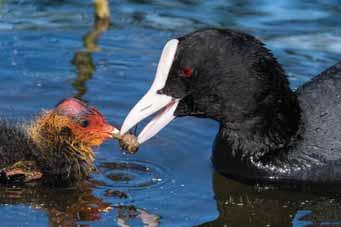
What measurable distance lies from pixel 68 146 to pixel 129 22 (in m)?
3.05

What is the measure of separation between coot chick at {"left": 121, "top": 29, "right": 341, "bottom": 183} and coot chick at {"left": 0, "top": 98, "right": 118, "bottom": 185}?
38 cm

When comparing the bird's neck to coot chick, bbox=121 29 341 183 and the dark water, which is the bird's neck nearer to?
coot chick, bbox=121 29 341 183

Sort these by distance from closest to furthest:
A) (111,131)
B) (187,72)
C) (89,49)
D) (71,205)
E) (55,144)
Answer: (71,205)
(187,72)
(55,144)
(111,131)
(89,49)

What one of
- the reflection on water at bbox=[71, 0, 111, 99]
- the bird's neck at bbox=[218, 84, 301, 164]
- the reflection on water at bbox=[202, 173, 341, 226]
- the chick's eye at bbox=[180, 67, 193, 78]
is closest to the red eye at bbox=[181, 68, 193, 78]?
the chick's eye at bbox=[180, 67, 193, 78]

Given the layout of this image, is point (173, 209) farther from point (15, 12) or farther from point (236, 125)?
point (15, 12)

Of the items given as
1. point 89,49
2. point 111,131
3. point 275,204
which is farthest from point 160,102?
point 89,49

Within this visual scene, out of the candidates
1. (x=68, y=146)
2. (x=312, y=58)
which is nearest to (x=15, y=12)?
(x=312, y=58)

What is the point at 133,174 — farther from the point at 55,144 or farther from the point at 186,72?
the point at 186,72

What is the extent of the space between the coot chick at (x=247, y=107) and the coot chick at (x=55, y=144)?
1.24 feet

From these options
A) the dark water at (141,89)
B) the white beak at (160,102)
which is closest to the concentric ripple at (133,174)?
the dark water at (141,89)

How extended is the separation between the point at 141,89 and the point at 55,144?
148cm

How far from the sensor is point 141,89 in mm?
8648

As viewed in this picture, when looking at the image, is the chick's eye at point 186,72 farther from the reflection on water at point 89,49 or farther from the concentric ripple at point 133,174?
the reflection on water at point 89,49

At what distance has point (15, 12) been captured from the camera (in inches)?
406
